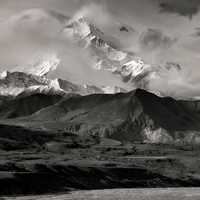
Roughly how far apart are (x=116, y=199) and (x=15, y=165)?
7658 cm

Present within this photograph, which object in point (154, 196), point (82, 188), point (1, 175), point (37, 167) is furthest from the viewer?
point (37, 167)

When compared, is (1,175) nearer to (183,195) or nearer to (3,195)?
(3,195)

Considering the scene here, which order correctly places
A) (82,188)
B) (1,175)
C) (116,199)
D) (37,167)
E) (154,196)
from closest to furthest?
(116,199), (154,196), (1,175), (82,188), (37,167)

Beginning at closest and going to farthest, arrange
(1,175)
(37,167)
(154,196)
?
(154,196)
(1,175)
(37,167)

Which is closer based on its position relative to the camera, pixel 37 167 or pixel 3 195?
pixel 3 195

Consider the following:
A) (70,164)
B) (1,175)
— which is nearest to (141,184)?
(70,164)

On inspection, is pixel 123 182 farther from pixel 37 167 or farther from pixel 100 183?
pixel 37 167

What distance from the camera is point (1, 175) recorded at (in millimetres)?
153625

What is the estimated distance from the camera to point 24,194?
149750mm

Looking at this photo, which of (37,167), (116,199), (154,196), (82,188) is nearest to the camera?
(116,199)

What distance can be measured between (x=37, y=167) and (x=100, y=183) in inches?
892

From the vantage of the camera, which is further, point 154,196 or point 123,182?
point 123,182

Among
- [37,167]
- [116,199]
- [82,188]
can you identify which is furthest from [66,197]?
[37,167]

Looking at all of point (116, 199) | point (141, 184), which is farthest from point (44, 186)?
point (141, 184)
